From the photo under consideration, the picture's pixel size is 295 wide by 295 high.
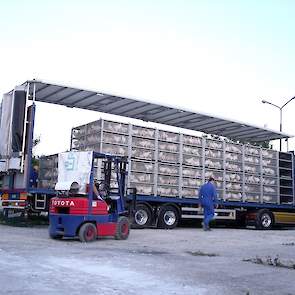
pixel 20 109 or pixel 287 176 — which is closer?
pixel 20 109

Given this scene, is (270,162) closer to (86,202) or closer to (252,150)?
(252,150)

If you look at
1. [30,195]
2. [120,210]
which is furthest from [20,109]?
[120,210]

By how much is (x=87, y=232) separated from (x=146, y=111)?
7.38 metres

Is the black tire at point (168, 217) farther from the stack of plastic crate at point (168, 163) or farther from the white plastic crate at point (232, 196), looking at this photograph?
the white plastic crate at point (232, 196)

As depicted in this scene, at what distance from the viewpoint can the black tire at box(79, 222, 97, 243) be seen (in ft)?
37.2

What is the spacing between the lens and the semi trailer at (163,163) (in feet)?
47.9

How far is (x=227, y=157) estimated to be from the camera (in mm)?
18578

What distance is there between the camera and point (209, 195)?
1633 centimetres

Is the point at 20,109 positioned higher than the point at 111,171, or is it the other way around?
the point at 20,109

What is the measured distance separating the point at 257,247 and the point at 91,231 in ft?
12.9

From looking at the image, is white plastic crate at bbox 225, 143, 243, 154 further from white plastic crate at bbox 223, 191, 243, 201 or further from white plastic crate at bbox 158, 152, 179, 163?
white plastic crate at bbox 158, 152, 179, 163

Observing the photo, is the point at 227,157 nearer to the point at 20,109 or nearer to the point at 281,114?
the point at 20,109

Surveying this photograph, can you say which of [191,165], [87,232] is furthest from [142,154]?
[87,232]

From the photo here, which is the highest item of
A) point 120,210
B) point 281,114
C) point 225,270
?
point 281,114
